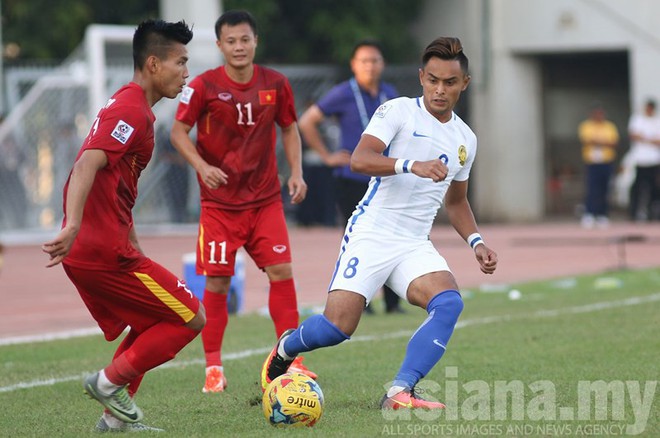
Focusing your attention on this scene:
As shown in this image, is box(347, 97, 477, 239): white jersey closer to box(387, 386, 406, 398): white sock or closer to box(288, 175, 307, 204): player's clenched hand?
box(387, 386, 406, 398): white sock

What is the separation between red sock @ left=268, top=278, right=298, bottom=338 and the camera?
895cm

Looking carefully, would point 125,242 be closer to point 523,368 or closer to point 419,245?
point 419,245

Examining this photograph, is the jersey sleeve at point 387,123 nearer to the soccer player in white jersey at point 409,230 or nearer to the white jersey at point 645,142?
the soccer player in white jersey at point 409,230

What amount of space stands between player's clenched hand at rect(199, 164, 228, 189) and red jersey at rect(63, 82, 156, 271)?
188 cm

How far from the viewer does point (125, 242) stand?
22.0 ft

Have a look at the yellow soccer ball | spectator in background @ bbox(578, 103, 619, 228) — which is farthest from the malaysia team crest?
spectator in background @ bbox(578, 103, 619, 228)

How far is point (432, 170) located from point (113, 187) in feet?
5.28

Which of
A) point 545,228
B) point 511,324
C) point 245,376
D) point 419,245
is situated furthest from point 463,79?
point 545,228

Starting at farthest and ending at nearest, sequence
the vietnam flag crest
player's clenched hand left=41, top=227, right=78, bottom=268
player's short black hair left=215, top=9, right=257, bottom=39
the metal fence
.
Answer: the metal fence
the vietnam flag crest
player's short black hair left=215, top=9, right=257, bottom=39
player's clenched hand left=41, top=227, right=78, bottom=268

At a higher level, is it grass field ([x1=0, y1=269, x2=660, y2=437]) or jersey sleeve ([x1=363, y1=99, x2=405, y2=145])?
jersey sleeve ([x1=363, y1=99, x2=405, y2=145])

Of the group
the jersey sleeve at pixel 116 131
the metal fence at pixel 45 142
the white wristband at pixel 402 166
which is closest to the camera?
the jersey sleeve at pixel 116 131

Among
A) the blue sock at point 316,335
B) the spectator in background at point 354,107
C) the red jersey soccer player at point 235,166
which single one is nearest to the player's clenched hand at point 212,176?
the red jersey soccer player at point 235,166

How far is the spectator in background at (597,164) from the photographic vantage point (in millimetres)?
25750

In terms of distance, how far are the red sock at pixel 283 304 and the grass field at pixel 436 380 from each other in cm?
43
